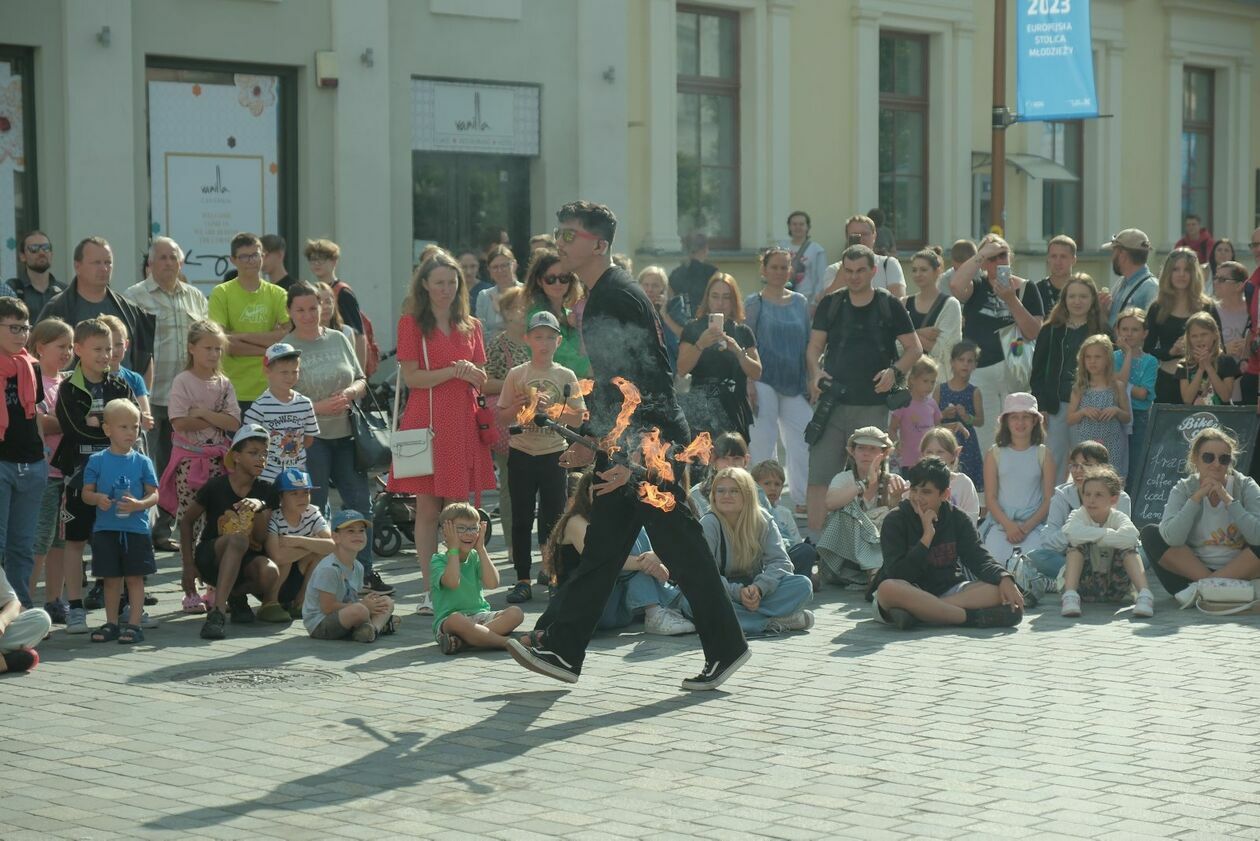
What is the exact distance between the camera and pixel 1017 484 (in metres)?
11.7

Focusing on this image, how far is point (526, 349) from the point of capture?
1139cm

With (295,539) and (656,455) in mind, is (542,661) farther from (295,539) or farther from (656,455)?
(295,539)

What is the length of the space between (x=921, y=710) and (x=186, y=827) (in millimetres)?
3088

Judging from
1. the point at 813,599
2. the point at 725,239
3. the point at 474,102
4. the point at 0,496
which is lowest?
the point at 813,599

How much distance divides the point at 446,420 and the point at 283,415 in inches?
35.0

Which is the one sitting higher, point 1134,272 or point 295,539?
point 1134,272

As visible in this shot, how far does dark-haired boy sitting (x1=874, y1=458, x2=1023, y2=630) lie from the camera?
31.8ft

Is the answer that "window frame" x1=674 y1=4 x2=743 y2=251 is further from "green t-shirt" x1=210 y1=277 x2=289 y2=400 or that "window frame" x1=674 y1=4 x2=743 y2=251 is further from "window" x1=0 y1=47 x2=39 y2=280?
"green t-shirt" x1=210 y1=277 x2=289 y2=400

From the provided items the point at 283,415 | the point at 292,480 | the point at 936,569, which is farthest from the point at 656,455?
the point at 283,415

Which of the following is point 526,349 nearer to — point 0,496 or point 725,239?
point 0,496

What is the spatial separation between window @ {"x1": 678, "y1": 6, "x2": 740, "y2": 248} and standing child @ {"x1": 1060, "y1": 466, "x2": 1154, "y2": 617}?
1170 cm

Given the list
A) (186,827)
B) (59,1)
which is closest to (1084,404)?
(186,827)

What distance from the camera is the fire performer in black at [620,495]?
7.90m

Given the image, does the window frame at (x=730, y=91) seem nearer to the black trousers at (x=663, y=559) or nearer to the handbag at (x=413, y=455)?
the handbag at (x=413, y=455)
